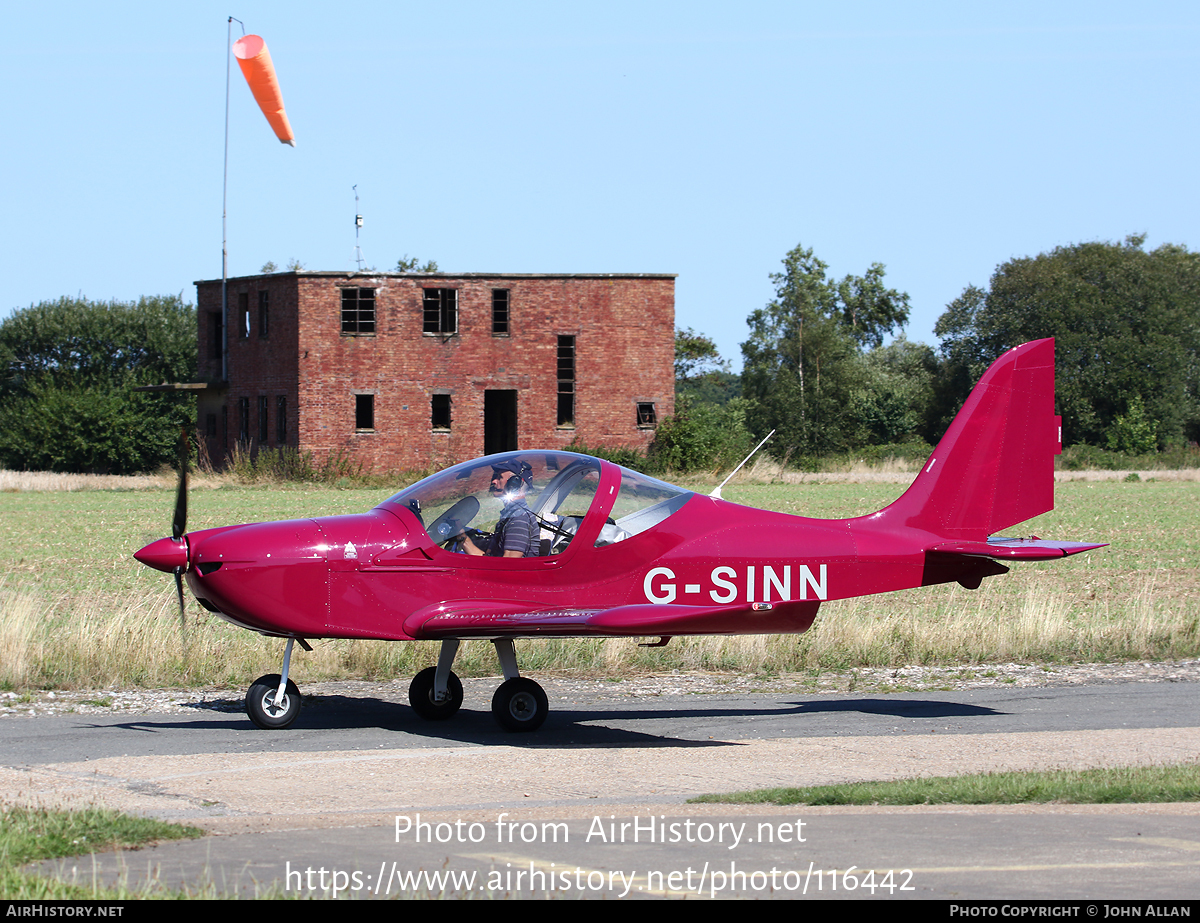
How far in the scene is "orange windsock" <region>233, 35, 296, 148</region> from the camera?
21406 millimetres

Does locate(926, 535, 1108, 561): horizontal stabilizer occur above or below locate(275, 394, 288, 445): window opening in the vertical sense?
below

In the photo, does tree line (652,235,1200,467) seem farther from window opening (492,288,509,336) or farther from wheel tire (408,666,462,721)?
wheel tire (408,666,462,721)

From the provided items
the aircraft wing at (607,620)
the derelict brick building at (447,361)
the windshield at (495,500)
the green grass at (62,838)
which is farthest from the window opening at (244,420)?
the green grass at (62,838)

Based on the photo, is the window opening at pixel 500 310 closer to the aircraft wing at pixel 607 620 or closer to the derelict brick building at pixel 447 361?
the derelict brick building at pixel 447 361

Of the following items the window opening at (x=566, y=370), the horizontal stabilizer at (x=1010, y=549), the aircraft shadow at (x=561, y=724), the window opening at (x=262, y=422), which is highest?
the window opening at (x=566, y=370)

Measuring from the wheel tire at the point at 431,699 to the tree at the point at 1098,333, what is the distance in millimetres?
74447

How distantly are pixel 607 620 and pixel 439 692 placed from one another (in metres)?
2.04

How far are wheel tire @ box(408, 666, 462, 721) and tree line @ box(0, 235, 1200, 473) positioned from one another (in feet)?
200

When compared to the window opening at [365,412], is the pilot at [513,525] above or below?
below

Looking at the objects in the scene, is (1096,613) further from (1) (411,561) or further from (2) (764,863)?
(2) (764,863)

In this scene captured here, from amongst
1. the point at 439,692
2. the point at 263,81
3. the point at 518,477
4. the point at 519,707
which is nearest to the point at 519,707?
the point at 519,707

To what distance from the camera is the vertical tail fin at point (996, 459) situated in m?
11.2

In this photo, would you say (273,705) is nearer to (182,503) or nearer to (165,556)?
(165,556)

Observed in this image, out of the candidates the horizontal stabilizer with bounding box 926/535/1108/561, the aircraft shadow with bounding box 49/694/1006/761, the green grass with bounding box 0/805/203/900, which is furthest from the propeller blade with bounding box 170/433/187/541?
the horizontal stabilizer with bounding box 926/535/1108/561
